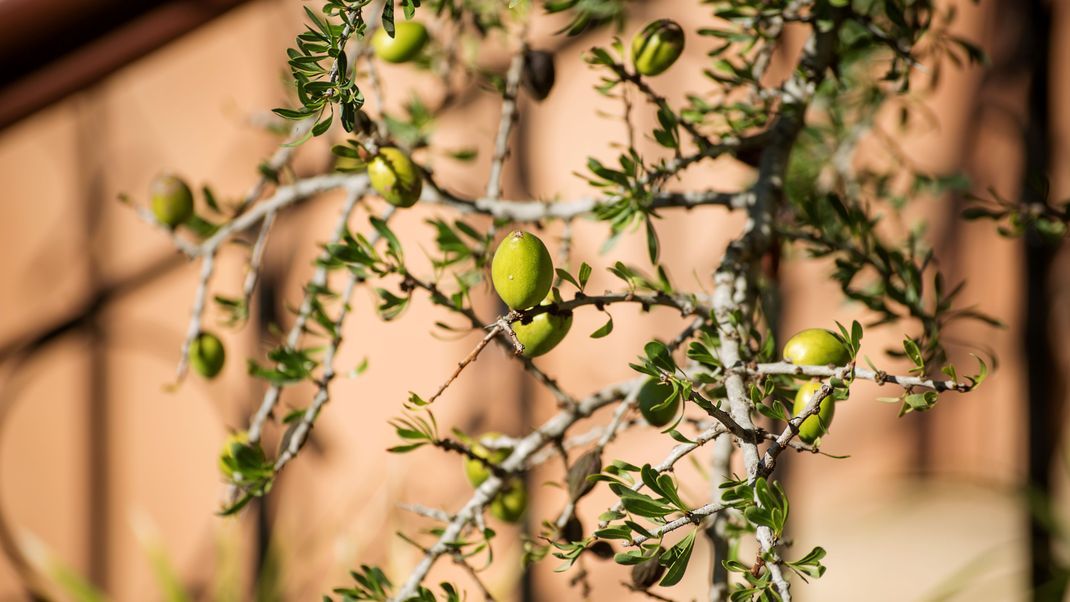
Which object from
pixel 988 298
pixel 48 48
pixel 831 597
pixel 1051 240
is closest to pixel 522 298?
pixel 1051 240

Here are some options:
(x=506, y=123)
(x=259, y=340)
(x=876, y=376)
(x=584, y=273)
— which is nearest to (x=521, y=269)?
(x=584, y=273)

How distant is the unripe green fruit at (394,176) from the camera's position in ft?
1.30

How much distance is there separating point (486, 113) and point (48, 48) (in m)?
0.69

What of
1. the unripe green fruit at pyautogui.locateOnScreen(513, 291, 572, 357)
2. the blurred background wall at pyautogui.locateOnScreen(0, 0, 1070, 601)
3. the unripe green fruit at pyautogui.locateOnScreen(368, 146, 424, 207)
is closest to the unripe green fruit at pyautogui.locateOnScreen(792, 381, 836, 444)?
the unripe green fruit at pyautogui.locateOnScreen(513, 291, 572, 357)

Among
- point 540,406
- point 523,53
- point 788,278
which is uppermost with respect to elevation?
point 788,278

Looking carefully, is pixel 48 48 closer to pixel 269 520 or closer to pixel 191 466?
pixel 191 466

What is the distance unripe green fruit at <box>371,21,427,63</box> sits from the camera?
0.49 m

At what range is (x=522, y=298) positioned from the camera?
0.32 m

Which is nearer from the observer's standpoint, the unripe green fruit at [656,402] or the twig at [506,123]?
the unripe green fruit at [656,402]

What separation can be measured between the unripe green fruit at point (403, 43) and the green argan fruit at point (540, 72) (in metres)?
0.07

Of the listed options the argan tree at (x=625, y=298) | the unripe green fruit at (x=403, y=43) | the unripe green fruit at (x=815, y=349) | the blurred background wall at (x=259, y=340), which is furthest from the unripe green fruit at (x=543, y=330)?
the blurred background wall at (x=259, y=340)

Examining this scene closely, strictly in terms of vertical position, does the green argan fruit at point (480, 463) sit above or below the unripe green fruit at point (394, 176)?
below

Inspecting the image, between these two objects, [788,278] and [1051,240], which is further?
[788,278]

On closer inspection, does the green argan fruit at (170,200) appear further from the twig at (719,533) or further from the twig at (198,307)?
the twig at (719,533)
